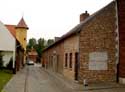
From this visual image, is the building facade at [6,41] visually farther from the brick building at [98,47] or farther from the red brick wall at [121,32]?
the red brick wall at [121,32]

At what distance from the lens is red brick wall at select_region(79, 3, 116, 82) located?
902 inches

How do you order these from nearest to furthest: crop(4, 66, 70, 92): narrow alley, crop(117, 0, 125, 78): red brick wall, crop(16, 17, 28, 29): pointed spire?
crop(4, 66, 70, 92): narrow alley < crop(117, 0, 125, 78): red brick wall < crop(16, 17, 28, 29): pointed spire

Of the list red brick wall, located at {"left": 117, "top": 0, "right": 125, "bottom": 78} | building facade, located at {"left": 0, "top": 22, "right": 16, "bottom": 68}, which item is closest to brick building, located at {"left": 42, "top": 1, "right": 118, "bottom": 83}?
red brick wall, located at {"left": 117, "top": 0, "right": 125, "bottom": 78}

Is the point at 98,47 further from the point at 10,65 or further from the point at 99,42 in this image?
the point at 10,65

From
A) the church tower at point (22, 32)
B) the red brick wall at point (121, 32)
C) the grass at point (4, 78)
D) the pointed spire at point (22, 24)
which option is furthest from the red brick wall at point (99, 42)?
the pointed spire at point (22, 24)

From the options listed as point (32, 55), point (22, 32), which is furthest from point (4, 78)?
point (32, 55)

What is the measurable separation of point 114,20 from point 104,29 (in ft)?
3.51

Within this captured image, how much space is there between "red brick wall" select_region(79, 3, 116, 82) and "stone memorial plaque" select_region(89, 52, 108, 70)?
24 centimetres

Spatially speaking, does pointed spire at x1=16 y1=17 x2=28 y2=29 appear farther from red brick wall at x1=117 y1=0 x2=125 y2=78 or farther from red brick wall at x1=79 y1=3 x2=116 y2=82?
red brick wall at x1=117 y1=0 x2=125 y2=78

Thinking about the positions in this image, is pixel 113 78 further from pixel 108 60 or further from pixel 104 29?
pixel 104 29

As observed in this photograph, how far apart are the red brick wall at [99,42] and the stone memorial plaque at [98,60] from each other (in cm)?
24

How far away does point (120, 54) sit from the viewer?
75.4 ft

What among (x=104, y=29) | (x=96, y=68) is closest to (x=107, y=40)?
(x=104, y=29)

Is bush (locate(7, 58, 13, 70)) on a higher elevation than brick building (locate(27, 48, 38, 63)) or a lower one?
lower
